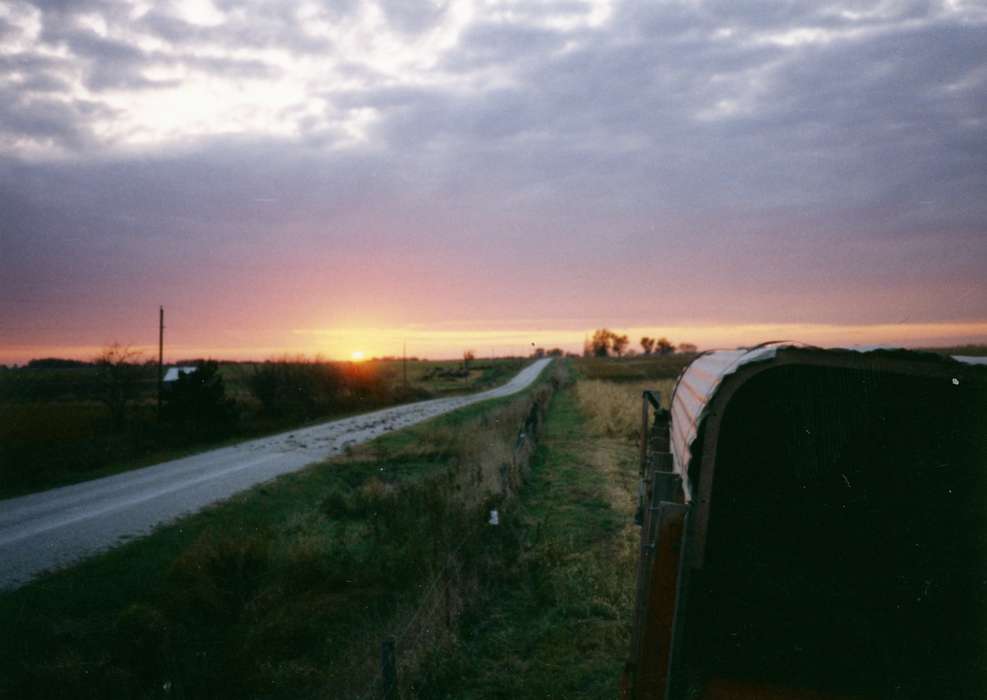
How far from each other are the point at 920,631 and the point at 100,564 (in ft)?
36.2

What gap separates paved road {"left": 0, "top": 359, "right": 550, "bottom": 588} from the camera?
10781 mm

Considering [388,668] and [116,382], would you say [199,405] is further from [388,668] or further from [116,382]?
[388,668]

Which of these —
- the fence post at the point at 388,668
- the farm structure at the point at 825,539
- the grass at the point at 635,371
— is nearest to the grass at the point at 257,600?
the fence post at the point at 388,668

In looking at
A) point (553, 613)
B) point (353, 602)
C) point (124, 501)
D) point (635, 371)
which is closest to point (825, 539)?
point (553, 613)

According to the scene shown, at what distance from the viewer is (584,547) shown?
9.96m

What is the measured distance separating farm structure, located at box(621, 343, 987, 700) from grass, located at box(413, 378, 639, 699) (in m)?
3.03

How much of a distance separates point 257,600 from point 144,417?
2711cm

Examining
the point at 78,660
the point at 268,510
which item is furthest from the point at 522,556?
the point at 268,510

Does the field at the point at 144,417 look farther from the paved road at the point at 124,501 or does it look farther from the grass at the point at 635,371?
the grass at the point at 635,371

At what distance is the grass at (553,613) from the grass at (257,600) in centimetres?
32

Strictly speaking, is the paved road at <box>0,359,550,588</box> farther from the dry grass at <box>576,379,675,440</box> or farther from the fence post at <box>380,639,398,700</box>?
the dry grass at <box>576,379,675,440</box>

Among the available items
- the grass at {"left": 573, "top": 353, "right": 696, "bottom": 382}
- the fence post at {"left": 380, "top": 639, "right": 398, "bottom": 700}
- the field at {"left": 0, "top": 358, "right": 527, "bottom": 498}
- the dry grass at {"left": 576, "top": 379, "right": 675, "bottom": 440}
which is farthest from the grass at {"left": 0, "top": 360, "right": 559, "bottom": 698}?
the grass at {"left": 573, "top": 353, "right": 696, "bottom": 382}

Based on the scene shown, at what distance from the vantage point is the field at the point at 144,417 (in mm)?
20078

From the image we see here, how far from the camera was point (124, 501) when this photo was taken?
14.5 m
